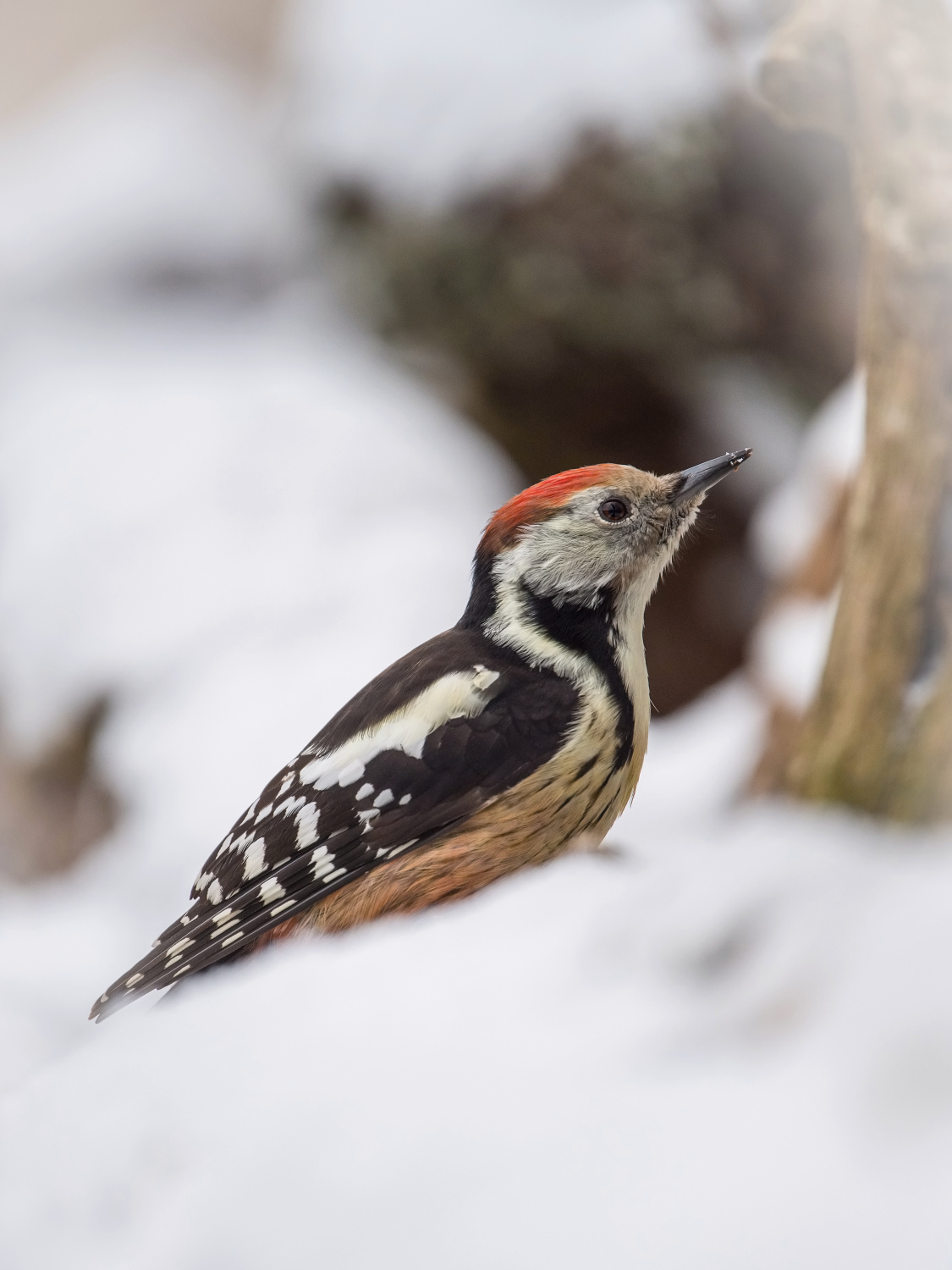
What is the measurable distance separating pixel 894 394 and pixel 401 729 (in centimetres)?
89

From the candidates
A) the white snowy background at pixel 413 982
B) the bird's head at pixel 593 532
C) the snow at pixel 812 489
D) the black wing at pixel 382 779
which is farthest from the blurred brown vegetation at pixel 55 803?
the snow at pixel 812 489

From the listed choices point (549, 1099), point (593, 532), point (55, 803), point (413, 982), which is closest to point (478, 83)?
point (55, 803)

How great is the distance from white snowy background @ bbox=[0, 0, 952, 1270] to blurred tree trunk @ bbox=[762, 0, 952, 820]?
0.73 feet

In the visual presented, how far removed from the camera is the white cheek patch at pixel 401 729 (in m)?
1.20

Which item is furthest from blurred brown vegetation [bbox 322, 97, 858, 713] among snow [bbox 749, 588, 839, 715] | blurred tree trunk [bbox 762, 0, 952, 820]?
blurred tree trunk [bbox 762, 0, 952, 820]

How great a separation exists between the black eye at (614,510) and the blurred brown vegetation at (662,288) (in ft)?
8.74

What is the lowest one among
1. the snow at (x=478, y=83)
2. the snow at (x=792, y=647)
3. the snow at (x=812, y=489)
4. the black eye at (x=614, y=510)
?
the snow at (x=792, y=647)

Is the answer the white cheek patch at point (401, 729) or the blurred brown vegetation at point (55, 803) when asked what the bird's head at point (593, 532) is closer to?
the white cheek patch at point (401, 729)

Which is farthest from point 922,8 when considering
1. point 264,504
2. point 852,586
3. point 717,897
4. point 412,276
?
point 412,276

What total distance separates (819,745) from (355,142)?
4171mm

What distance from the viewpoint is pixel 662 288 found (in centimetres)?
448

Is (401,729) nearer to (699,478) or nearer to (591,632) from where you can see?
(591,632)

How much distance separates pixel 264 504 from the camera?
4059 mm

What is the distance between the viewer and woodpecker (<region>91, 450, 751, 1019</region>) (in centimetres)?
119
